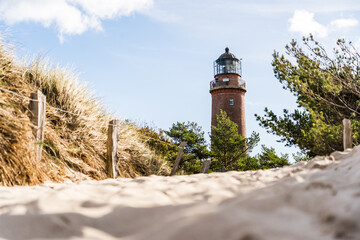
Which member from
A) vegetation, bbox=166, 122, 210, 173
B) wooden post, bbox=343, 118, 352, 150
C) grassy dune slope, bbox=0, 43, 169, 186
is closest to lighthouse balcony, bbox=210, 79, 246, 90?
vegetation, bbox=166, 122, 210, 173

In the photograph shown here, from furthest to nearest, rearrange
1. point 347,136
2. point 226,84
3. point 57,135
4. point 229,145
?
1. point 226,84
2. point 229,145
3. point 347,136
4. point 57,135

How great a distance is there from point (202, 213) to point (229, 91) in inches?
943

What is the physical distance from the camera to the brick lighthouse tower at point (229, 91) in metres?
25.3

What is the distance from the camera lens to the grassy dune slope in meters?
4.30

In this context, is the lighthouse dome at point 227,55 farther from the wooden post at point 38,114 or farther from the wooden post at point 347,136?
the wooden post at point 38,114

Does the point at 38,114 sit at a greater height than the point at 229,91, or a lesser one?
lesser

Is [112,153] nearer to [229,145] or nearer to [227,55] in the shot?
[229,145]

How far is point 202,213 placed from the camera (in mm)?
1875

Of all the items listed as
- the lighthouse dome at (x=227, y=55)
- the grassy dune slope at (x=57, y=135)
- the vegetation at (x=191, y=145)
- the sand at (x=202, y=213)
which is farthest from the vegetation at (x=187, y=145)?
the lighthouse dome at (x=227, y=55)

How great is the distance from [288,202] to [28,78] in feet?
18.5

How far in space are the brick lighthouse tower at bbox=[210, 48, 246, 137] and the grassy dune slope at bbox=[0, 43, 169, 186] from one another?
17.8m

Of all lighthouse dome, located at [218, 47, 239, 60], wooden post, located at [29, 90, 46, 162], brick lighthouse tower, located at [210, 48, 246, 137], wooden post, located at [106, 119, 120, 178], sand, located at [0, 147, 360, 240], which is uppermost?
lighthouse dome, located at [218, 47, 239, 60]

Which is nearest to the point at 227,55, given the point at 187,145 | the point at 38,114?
the point at 187,145

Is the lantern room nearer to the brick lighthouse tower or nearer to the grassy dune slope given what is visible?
the brick lighthouse tower
